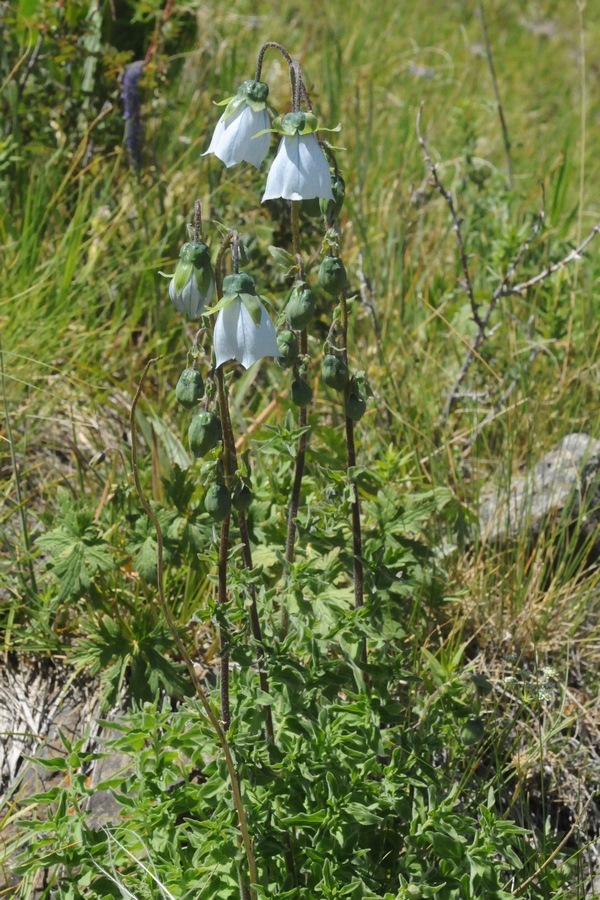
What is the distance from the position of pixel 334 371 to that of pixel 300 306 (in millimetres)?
165

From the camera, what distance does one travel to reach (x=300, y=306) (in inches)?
55.4

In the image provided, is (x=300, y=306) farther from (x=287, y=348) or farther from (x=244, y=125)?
(x=244, y=125)

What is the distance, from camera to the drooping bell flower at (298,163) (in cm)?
134

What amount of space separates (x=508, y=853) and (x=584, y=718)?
63 centimetres

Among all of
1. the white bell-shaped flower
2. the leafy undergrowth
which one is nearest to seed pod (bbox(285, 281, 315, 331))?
the white bell-shaped flower

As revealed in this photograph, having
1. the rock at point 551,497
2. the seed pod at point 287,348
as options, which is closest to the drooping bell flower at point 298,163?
the seed pod at point 287,348

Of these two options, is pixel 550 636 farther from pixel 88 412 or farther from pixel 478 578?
pixel 88 412

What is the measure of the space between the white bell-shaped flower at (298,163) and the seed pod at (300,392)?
1.09ft

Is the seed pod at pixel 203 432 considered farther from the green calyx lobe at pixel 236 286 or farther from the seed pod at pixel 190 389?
the green calyx lobe at pixel 236 286

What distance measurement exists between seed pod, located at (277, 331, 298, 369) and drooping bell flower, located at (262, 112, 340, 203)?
238 mm

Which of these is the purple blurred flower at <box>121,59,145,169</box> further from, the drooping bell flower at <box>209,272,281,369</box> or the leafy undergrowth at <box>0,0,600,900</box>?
the drooping bell flower at <box>209,272,281,369</box>

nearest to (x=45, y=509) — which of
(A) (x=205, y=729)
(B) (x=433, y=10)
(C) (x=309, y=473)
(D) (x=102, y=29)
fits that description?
(C) (x=309, y=473)

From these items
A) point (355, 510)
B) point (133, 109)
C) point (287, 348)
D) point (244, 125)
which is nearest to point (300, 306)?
point (287, 348)

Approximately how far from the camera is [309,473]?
2.19 metres
